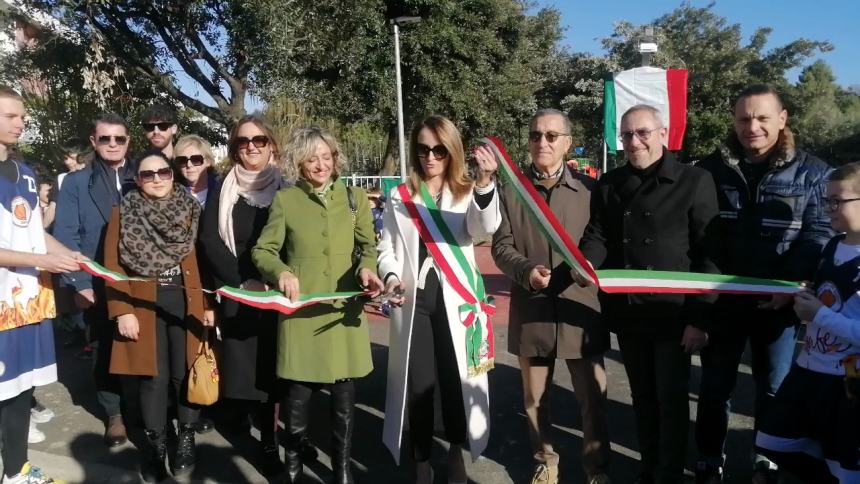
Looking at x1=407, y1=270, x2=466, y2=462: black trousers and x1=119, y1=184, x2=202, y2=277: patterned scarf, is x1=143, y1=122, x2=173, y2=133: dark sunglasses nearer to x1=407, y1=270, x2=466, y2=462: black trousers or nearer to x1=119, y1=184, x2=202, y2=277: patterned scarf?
x1=119, y1=184, x2=202, y2=277: patterned scarf

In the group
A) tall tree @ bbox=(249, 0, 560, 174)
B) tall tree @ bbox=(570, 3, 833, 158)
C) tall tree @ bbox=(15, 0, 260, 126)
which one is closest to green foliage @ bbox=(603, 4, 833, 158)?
tall tree @ bbox=(570, 3, 833, 158)

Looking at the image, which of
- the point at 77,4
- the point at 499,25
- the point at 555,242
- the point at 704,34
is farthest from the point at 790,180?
the point at 704,34

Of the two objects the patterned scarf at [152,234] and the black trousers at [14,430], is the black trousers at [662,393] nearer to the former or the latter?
the patterned scarf at [152,234]

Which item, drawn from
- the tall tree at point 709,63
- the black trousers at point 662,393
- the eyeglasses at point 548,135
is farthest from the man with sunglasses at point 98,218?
the tall tree at point 709,63

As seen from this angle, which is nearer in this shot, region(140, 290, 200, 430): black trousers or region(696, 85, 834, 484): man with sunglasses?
region(696, 85, 834, 484): man with sunglasses

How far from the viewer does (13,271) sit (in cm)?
319

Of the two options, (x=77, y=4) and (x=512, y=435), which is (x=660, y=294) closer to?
(x=512, y=435)

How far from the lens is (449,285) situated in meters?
3.24

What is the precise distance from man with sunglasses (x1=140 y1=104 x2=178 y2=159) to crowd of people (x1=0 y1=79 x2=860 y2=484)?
32.2 inches

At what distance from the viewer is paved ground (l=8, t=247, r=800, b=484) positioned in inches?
145

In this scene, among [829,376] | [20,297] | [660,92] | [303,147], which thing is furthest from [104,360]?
[660,92]

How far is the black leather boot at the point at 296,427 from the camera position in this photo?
338 cm

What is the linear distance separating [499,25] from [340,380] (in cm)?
1782

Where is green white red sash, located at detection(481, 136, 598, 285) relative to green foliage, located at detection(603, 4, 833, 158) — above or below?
below
